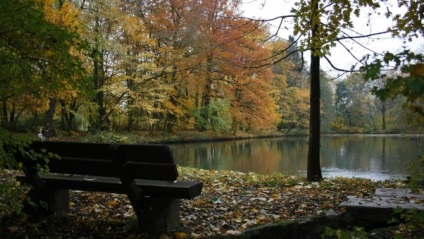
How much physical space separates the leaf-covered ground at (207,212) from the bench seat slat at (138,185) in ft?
1.32

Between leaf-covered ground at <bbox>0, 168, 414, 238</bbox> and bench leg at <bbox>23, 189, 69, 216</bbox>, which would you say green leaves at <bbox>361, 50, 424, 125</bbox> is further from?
bench leg at <bbox>23, 189, 69, 216</bbox>

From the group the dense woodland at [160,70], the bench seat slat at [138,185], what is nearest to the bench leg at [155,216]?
the bench seat slat at [138,185]

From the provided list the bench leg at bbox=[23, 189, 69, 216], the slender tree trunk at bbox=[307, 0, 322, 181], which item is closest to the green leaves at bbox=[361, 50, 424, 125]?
the bench leg at bbox=[23, 189, 69, 216]

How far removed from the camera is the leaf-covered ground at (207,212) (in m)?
3.74

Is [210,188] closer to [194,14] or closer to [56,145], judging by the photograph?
[56,145]

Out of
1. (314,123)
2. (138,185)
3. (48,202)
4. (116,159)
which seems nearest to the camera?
(116,159)

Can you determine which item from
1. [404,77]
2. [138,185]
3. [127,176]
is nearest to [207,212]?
[138,185]

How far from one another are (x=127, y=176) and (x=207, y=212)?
138cm

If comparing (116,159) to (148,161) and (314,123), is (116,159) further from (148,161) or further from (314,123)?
(314,123)

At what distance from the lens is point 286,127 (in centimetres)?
4356

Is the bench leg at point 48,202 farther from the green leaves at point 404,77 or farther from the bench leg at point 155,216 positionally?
the green leaves at point 404,77

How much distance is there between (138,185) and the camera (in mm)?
3582

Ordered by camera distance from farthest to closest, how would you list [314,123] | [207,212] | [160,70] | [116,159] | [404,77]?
[160,70] → [314,123] → [207,212] → [116,159] → [404,77]

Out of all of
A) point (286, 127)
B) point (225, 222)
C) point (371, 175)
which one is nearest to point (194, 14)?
point (371, 175)
